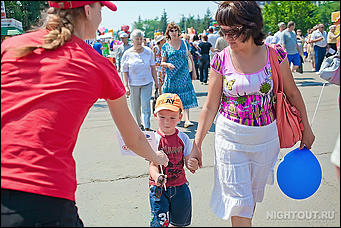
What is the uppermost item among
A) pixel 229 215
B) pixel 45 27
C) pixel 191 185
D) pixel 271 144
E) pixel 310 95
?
pixel 45 27

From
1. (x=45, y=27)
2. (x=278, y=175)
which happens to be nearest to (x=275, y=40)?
(x=278, y=175)

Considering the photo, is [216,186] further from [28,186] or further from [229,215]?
[28,186]

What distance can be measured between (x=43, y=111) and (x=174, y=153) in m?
1.61

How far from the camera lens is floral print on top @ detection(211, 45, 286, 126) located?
269 cm

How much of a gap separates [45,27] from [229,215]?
177cm

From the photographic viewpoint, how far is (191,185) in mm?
4562

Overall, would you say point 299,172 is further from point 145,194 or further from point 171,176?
point 145,194

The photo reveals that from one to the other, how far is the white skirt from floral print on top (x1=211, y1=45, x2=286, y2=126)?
0.06 metres

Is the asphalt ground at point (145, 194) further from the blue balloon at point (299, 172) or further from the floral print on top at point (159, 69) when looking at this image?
the floral print on top at point (159, 69)

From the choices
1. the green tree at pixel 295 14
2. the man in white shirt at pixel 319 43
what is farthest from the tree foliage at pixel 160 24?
the man in white shirt at pixel 319 43

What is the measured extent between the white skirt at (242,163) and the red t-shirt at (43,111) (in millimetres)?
1319

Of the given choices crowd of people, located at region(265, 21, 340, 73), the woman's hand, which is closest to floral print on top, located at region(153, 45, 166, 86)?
the woman's hand

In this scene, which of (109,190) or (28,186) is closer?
(28,186)

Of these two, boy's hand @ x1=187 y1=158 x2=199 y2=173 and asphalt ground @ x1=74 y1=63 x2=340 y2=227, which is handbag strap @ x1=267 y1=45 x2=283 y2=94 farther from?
asphalt ground @ x1=74 y1=63 x2=340 y2=227
